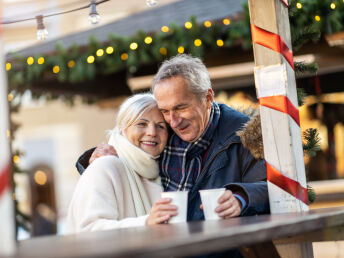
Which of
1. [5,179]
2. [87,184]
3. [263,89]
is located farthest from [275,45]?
[5,179]

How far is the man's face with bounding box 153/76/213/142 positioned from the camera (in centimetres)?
296

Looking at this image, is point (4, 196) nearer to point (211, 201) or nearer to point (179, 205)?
point (179, 205)

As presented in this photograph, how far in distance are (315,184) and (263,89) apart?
4.32 metres

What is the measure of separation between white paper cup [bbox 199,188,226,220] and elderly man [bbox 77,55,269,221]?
1.11 feet

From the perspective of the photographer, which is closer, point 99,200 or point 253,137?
point 99,200

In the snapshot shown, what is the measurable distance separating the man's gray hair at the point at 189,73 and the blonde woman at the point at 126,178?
0.54ft

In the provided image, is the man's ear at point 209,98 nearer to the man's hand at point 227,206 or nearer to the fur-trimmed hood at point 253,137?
the fur-trimmed hood at point 253,137

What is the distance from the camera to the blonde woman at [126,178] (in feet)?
8.77

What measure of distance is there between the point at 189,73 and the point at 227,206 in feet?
2.63

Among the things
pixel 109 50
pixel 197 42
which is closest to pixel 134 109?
pixel 197 42

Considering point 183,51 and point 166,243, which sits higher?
point 183,51

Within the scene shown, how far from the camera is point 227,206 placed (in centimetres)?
245

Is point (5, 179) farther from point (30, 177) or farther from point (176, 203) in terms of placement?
point (30, 177)

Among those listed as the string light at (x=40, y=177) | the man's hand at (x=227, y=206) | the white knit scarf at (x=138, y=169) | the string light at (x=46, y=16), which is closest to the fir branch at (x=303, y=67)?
the white knit scarf at (x=138, y=169)
